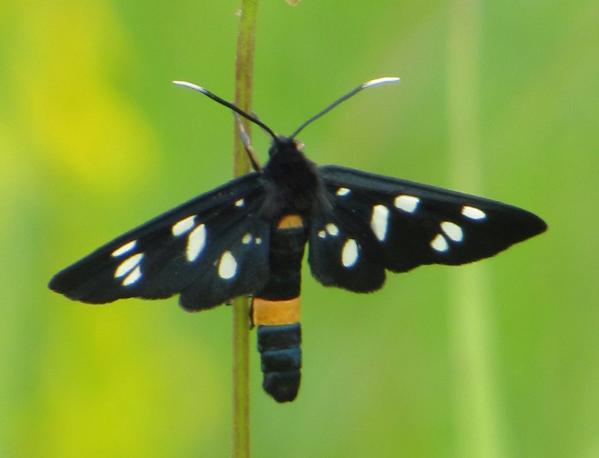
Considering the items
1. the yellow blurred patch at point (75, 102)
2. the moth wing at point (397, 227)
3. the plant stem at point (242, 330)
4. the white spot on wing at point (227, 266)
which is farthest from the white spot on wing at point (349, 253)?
the yellow blurred patch at point (75, 102)

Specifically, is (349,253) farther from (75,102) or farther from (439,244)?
(75,102)

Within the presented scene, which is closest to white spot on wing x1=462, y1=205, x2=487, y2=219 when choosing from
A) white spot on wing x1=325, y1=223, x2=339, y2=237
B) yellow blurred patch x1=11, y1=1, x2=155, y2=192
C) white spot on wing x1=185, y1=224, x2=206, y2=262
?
white spot on wing x1=325, y1=223, x2=339, y2=237

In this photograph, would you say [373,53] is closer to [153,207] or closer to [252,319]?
[153,207]

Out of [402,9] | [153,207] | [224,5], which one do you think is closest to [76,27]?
[153,207]

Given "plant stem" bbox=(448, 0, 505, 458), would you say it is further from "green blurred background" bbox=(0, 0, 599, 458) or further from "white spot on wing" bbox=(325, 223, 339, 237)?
"white spot on wing" bbox=(325, 223, 339, 237)

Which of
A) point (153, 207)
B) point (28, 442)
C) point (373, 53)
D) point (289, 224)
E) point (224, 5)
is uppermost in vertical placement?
point (224, 5)

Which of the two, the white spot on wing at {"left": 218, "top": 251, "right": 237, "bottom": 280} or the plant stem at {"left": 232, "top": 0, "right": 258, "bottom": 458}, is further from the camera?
the white spot on wing at {"left": 218, "top": 251, "right": 237, "bottom": 280}
